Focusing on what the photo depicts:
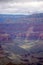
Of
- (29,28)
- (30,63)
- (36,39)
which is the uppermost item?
(29,28)

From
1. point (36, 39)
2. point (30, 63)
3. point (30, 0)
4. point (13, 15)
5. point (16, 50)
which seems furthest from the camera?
point (30, 0)

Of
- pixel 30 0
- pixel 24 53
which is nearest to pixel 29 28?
pixel 24 53

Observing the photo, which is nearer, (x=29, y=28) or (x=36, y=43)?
(x=36, y=43)

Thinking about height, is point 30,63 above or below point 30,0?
below

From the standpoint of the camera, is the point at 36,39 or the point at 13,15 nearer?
the point at 36,39

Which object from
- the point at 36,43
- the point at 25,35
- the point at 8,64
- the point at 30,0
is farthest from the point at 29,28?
the point at 30,0

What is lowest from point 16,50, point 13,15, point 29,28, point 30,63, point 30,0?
point 30,63

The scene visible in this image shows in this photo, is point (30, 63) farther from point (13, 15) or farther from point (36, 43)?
point (13, 15)

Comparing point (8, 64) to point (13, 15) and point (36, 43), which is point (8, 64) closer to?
point (36, 43)

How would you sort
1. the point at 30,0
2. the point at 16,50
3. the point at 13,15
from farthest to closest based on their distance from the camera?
the point at 30,0, the point at 13,15, the point at 16,50
